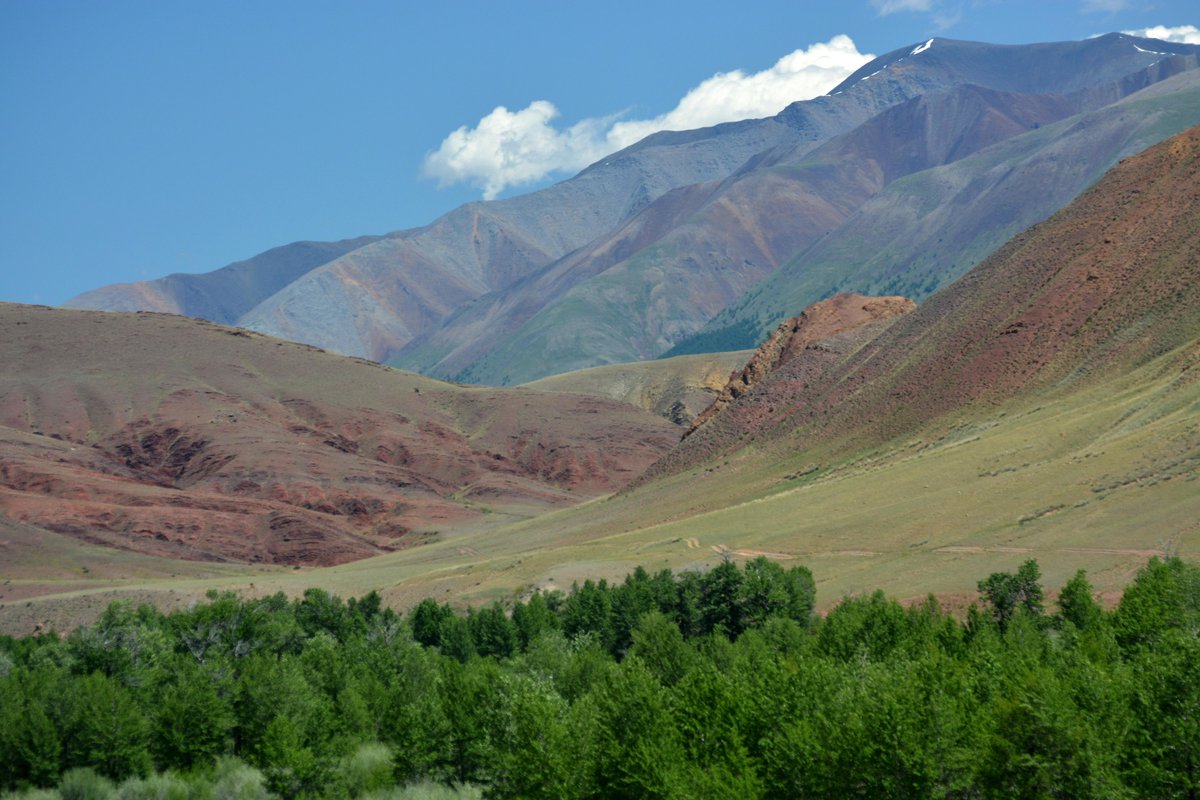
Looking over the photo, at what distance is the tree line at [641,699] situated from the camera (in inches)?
1522

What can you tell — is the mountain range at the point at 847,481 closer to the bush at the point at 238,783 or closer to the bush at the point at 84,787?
the bush at the point at 238,783

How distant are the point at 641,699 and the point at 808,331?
141873mm

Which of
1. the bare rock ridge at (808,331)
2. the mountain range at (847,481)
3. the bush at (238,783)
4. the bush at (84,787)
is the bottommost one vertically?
the bush at (238,783)

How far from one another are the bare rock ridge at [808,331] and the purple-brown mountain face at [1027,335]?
789 centimetres

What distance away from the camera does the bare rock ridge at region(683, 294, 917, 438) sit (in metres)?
181

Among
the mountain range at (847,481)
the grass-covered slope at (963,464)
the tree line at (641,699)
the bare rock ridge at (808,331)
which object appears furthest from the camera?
the bare rock ridge at (808,331)

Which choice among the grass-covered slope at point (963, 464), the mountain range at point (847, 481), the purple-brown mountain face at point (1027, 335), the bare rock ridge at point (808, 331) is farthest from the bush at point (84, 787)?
the bare rock ridge at point (808, 331)

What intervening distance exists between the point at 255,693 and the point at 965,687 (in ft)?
114

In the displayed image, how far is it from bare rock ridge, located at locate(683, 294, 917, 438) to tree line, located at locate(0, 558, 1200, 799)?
89354mm

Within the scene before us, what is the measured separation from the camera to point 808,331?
603 ft

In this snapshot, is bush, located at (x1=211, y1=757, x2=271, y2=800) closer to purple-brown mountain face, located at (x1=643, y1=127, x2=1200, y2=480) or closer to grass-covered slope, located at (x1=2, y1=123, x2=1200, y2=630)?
grass-covered slope, located at (x1=2, y1=123, x2=1200, y2=630)

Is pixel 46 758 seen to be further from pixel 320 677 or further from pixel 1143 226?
pixel 1143 226

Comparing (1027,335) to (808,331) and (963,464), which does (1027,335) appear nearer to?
(963,464)

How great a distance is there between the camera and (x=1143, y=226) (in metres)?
141
